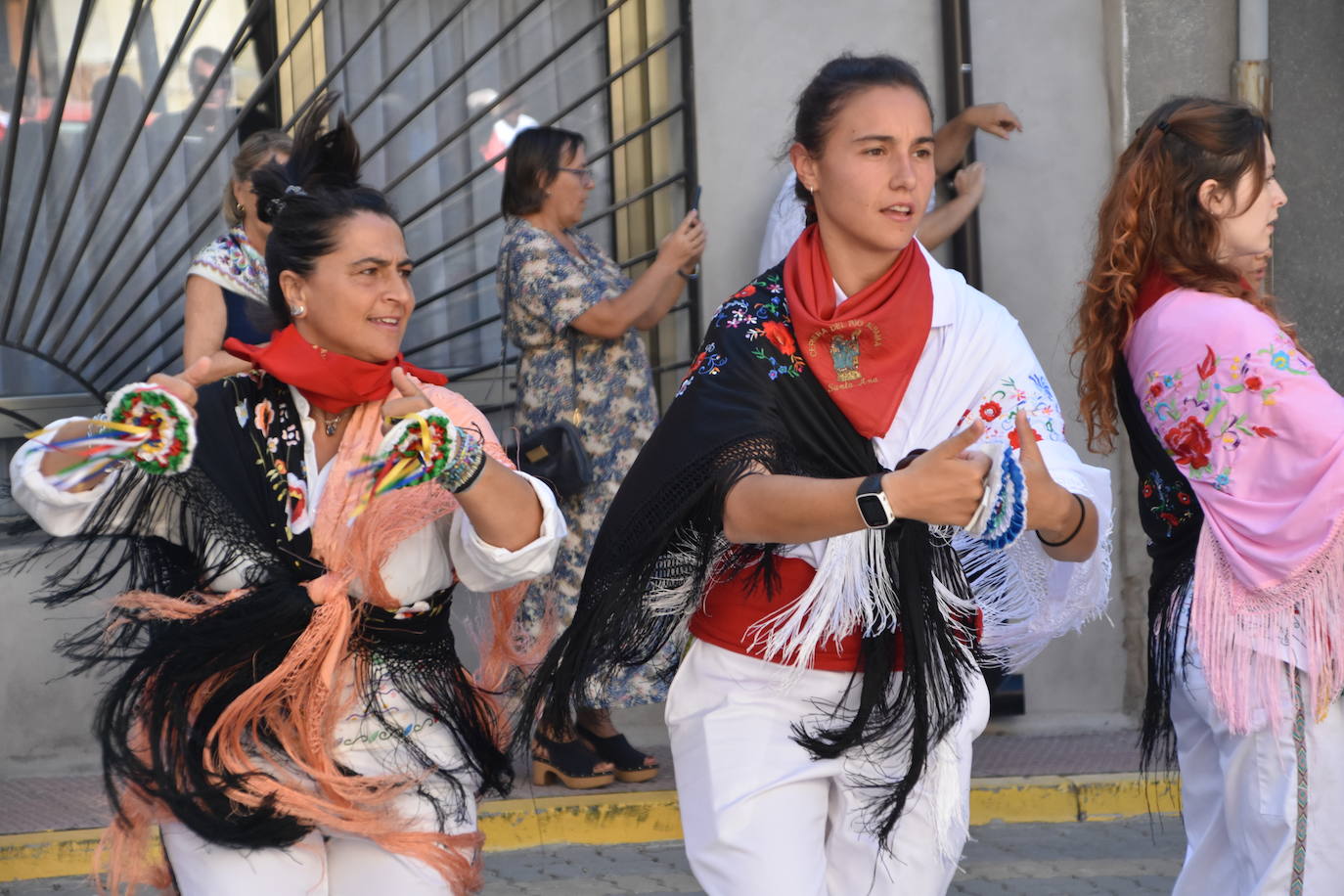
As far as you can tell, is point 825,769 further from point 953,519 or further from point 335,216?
point 335,216

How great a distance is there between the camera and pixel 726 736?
283 cm

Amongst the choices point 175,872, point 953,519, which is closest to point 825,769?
point 953,519

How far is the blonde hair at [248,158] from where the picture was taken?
4844 millimetres

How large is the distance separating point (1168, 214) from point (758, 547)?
1.13m

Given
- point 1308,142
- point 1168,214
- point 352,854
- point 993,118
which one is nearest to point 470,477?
point 352,854

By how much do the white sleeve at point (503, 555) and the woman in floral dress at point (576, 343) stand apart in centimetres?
237

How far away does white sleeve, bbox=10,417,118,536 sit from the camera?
2.73 m

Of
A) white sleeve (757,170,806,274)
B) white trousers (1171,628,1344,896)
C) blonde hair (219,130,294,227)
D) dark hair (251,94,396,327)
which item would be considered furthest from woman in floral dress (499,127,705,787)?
white trousers (1171,628,1344,896)

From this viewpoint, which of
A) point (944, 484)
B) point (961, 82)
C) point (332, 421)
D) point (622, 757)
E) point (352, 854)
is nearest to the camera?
point (944, 484)

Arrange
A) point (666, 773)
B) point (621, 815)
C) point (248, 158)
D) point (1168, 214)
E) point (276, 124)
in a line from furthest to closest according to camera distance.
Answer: point (276, 124)
point (666, 773)
point (621, 815)
point (248, 158)
point (1168, 214)

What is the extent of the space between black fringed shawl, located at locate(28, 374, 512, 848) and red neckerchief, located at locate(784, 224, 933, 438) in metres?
0.84

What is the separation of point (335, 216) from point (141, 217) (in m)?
3.44

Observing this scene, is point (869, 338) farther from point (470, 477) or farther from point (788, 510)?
point (470, 477)

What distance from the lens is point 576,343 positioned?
17.7ft
